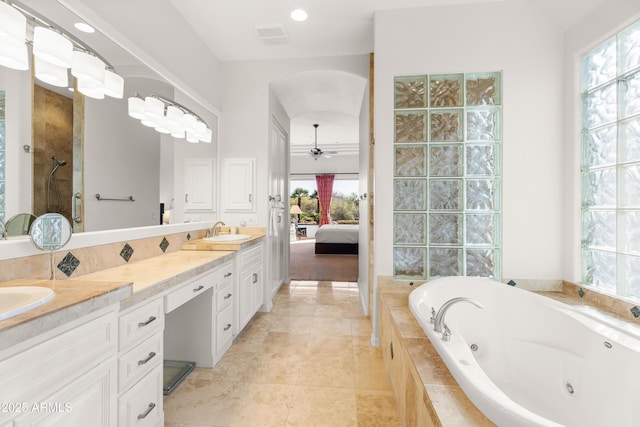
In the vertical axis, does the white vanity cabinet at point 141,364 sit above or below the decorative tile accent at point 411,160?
below

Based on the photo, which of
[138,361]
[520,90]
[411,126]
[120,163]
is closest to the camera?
[138,361]

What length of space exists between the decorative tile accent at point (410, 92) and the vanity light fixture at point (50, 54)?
1959 millimetres

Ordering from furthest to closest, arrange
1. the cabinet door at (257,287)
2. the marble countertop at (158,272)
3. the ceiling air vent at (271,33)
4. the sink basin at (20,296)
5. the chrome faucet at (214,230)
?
the chrome faucet at (214,230) → the cabinet door at (257,287) → the ceiling air vent at (271,33) → the marble countertop at (158,272) → the sink basin at (20,296)

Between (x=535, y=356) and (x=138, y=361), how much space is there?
207 cm

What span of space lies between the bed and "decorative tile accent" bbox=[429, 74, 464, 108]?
4.32 meters

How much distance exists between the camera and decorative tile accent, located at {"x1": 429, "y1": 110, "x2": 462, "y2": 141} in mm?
2291

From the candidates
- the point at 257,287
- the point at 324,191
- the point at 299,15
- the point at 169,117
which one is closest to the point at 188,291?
the point at 257,287

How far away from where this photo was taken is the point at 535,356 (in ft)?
5.32

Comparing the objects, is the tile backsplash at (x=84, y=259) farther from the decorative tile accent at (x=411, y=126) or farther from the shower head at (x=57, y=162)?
the decorative tile accent at (x=411, y=126)

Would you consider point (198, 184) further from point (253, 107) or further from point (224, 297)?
point (224, 297)

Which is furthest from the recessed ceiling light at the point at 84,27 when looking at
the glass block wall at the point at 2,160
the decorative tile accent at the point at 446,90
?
the decorative tile accent at the point at 446,90

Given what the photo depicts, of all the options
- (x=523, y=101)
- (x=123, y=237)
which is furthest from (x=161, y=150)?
(x=523, y=101)

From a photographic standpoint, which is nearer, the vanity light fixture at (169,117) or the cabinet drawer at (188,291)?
the cabinet drawer at (188,291)

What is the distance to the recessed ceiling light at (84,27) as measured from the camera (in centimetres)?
148
